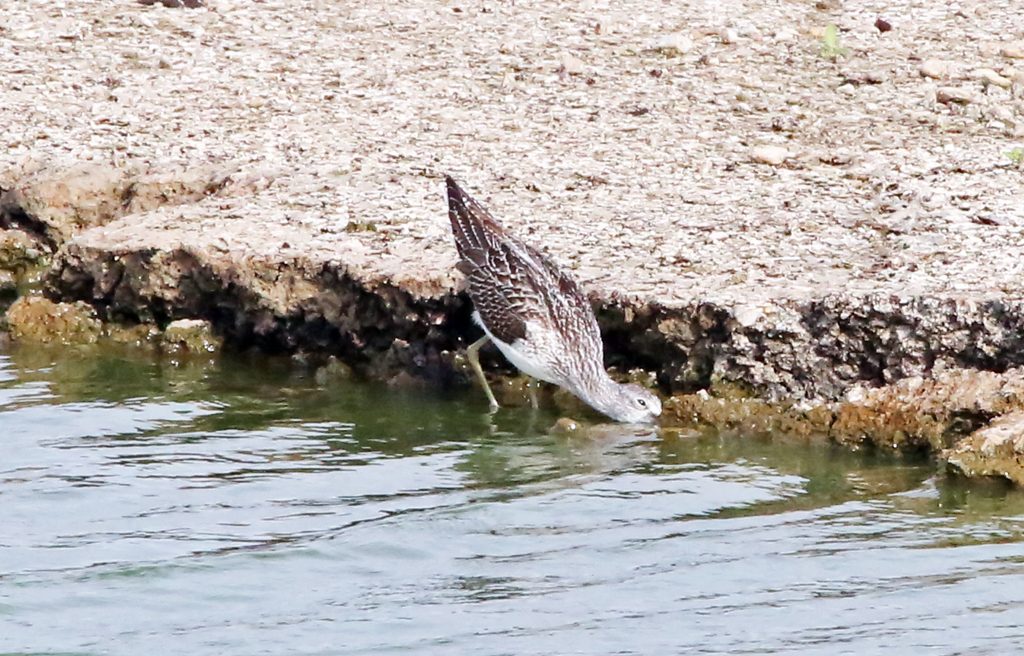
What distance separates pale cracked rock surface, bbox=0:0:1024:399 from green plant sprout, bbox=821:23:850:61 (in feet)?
0.22

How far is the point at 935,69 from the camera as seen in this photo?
10602 mm

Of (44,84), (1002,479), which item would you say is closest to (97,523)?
(1002,479)

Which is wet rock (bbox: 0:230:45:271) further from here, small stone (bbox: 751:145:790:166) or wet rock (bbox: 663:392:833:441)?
Result: small stone (bbox: 751:145:790:166)

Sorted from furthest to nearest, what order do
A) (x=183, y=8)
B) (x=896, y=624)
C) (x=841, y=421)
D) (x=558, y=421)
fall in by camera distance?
(x=183, y=8) < (x=558, y=421) < (x=841, y=421) < (x=896, y=624)

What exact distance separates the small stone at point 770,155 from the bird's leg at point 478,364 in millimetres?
2024

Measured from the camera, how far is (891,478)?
718cm

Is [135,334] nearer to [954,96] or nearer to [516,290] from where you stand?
[516,290]

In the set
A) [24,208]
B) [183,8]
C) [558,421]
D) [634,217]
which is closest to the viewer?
[558,421]

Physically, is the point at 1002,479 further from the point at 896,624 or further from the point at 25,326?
the point at 25,326

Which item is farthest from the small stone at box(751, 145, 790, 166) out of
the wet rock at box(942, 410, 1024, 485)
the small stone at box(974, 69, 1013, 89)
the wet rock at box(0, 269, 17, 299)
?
the wet rock at box(0, 269, 17, 299)

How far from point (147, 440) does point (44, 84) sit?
3863 mm

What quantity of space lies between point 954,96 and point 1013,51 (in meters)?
0.88

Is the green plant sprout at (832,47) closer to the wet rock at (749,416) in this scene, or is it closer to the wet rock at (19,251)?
the wet rock at (749,416)

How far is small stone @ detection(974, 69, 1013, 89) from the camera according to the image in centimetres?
1037
